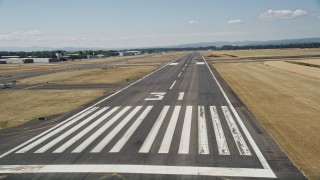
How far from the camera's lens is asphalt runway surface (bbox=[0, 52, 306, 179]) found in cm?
1254

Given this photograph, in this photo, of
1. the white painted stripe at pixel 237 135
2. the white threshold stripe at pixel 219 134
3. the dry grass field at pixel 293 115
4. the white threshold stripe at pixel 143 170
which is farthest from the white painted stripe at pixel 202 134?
the dry grass field at pixel 293 115

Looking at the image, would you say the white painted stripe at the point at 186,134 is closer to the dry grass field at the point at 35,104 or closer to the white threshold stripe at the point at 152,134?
the white threshold stripe at the point at 152,134

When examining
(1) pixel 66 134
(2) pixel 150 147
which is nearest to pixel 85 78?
(1) pixel 66 134

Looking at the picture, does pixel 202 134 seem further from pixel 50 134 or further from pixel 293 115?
pixel 50 134

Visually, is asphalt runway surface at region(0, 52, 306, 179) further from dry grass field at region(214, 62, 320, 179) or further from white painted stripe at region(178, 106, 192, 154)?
dry grass field at region(214, 62, 320, 179)

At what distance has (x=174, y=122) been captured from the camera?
2075 cm

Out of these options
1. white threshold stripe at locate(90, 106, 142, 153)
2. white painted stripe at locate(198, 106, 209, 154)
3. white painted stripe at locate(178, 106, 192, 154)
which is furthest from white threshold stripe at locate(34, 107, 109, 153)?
white painted stripe at locate(198, 106, 209, 154)

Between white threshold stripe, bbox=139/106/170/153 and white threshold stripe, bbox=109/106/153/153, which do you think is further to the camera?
white threshold stripe, bbox=109/106/153/153

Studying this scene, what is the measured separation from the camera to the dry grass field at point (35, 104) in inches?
956

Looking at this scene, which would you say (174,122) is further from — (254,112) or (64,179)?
(64,179)

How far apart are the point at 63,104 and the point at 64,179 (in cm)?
1802

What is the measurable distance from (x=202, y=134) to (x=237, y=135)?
1.81m

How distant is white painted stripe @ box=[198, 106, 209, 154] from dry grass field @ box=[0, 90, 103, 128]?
10778mm

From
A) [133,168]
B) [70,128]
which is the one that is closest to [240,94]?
A: [70,128]
